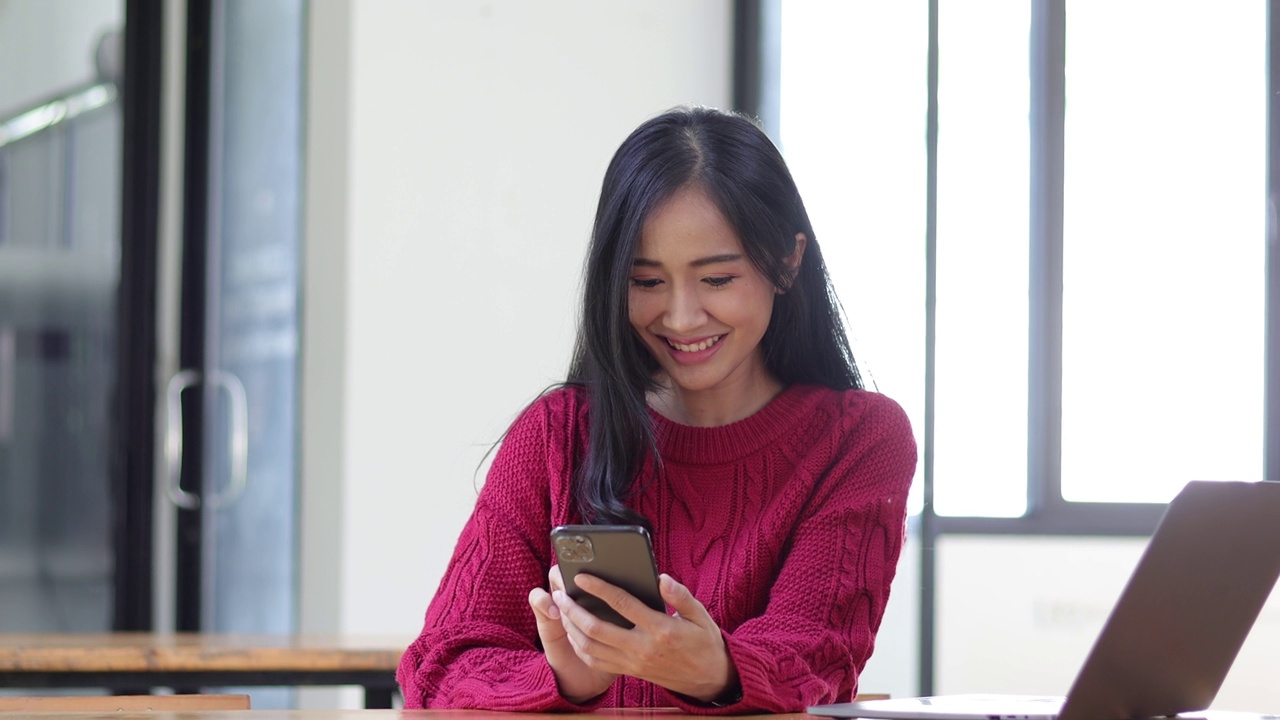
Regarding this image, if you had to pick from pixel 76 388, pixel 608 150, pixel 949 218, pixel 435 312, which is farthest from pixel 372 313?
pixel 949 218

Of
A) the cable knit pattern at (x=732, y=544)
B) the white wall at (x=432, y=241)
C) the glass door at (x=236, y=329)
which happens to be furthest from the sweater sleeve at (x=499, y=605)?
the glass door at (x=236, y=329)

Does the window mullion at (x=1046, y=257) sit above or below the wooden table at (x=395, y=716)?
above

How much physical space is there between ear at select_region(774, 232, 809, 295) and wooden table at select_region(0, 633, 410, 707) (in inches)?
40.1

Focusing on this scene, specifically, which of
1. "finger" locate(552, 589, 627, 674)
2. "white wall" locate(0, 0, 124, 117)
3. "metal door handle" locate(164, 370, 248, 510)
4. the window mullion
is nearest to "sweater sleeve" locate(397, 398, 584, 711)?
"finger" locate(552, 589, 627, 674)

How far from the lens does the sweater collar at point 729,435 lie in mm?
1757

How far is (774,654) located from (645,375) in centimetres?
44

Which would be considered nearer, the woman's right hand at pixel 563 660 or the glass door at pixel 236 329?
the woman's right hand at pixel 563 660

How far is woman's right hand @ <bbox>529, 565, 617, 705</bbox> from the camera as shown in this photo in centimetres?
132

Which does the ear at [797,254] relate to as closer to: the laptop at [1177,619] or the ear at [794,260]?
the ear at [794,260]

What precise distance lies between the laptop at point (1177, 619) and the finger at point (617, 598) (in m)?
0.17

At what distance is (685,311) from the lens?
1.65 meters

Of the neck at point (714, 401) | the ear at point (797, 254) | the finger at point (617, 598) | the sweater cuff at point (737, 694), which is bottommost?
the sweater cuff at point (737, 694)

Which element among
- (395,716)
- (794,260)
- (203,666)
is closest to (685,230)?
(794,260)

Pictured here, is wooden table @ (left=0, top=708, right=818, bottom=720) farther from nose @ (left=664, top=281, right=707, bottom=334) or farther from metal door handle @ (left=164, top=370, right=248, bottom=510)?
metal door handle @ (left=164, top=370, right=248, bottom=510)
